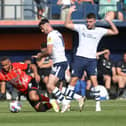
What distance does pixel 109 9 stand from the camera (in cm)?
2650

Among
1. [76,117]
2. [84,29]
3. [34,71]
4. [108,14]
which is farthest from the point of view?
[108,14]

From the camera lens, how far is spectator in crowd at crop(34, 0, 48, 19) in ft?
88.4

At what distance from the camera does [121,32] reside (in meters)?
28.5

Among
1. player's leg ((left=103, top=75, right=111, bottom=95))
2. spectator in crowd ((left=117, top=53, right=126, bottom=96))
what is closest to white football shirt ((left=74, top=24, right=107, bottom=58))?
player's leg ((left=103, top=75, right=111, bottom=95))

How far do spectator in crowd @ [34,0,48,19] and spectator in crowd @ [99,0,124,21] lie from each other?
2094 mm

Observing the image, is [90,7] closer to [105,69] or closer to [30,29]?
[30,29]

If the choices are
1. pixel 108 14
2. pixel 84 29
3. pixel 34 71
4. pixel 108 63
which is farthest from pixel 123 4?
pixel 84 29

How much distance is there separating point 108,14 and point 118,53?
268 cm

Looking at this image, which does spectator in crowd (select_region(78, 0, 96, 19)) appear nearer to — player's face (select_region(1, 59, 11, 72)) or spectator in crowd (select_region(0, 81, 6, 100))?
spectator in crowd (select_region(0, 81, 6, 100))

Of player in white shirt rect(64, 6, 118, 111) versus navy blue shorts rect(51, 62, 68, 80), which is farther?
player in white shirt rect(64, 6, 118, 111)

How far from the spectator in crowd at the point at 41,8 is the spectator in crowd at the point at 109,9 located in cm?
209

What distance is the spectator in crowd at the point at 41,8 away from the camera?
26953mm

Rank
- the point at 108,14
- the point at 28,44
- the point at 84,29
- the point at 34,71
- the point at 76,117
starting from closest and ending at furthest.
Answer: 1. the point at 76,117
2. the point at 84,29
3. the point at 34,71
4. the point at 108,14
5. the point at 28,44

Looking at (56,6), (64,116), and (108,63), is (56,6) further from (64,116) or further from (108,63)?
(64,116)
